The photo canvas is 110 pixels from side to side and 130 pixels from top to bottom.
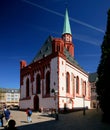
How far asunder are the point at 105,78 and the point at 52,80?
24972 millimetres

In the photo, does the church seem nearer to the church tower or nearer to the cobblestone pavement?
the cobblestone pavement

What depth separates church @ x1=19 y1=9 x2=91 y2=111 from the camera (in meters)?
49.9

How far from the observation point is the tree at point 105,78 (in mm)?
26656

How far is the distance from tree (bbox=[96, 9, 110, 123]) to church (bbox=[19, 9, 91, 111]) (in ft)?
51.8

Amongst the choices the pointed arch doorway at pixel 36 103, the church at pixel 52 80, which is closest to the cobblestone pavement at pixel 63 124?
the church at pixel 52 80

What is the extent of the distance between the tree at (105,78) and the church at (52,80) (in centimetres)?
1580

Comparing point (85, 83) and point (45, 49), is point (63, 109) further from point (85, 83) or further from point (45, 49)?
point (85, 83)

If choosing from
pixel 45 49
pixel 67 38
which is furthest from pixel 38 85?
pixel 67 38

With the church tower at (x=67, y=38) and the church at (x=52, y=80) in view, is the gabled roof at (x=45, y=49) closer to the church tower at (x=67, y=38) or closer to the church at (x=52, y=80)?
the church at (x=52, y=80)

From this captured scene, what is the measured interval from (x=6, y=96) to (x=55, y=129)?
437ft

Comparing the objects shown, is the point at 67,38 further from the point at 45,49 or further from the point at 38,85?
the point at 38,85

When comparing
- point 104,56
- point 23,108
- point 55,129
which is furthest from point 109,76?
point 23,108

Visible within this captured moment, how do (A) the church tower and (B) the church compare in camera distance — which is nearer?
(B) the church

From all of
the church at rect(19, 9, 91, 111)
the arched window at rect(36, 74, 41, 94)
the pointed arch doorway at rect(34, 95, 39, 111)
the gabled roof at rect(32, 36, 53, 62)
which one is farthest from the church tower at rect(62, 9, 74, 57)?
the pointed arch doorway at rect(34, 95, 39, 111)
